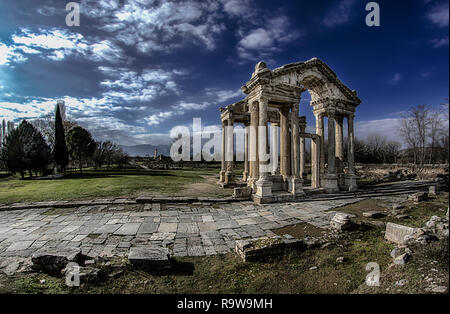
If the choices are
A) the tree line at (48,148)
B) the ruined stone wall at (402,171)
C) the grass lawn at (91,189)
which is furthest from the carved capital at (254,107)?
the tree line at (48,148)

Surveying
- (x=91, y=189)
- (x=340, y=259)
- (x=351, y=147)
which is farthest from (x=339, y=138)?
(x=91, y=189)

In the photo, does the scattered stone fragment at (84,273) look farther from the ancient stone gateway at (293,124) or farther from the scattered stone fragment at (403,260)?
the ancient stone gateway at (293,124)

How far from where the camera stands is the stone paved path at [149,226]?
4.87 m

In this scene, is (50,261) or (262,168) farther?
(262,168)

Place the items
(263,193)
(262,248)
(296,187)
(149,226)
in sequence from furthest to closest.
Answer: (296,187) → (263,193) → (149,226) → (262,248)

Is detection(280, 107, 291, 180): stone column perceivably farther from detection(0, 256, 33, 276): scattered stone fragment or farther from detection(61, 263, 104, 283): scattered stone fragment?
detection(0, 256, 33, 276): scattered stone fragment

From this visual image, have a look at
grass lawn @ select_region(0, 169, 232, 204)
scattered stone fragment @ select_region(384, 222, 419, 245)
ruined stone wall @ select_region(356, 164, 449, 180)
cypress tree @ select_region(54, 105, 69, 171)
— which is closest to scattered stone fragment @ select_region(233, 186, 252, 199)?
grass lawn @ select_region(0, 169, 232, 204)

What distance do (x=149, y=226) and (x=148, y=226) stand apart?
32 mm

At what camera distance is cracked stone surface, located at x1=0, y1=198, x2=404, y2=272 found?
15.9ft

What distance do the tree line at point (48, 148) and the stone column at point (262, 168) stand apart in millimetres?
24416

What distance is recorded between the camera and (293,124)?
11.4 metres

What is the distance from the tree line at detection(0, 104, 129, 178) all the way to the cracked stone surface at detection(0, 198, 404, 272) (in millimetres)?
17646

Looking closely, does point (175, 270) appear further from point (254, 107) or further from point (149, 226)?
point (254, 107)

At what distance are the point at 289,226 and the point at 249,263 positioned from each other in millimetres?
2821
